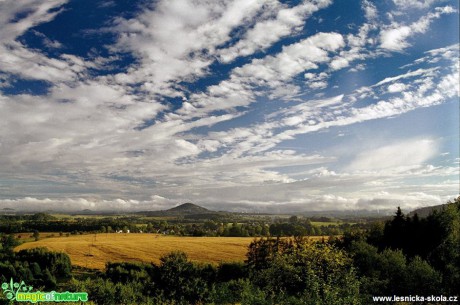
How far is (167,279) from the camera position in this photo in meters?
57.1

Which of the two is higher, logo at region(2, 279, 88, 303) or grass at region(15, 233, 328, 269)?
logo at region(2, 279, 88, 303)

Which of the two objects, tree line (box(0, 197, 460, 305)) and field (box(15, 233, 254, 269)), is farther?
field (box(15, 233, 254, 269))

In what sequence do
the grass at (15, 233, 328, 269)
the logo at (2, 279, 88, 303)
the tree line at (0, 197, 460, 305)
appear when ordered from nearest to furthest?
the logo at (2, 279, 88, 303)
the tree line at (0, 197, 460, 305)
the grass at (15, 233, 328, 269)

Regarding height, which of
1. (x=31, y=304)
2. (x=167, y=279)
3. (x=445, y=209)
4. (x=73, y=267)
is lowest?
(x=73, y=267)

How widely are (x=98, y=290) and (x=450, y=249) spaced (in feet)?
169

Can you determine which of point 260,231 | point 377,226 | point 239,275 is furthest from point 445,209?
point 260,231

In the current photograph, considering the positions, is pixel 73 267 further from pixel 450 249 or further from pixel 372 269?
pixel 450 249

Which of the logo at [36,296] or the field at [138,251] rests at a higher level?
the logo at [36,296]

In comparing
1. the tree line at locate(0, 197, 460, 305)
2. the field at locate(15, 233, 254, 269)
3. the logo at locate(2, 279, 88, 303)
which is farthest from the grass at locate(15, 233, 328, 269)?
the logo at locate(2, 279, 88, 303)

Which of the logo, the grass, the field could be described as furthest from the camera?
the field

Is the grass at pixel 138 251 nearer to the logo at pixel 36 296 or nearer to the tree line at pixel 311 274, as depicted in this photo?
the tree line at pixel 311 274

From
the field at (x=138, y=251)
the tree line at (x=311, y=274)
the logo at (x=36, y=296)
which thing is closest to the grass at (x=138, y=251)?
the field at (x=138, y=251)

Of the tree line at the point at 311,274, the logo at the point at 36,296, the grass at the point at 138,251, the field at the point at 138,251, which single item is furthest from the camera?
the field at the point at 138,251

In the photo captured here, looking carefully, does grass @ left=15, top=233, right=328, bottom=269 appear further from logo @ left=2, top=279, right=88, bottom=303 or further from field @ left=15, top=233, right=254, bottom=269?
logo @ left=2, top=279, right=88, bottom=303
